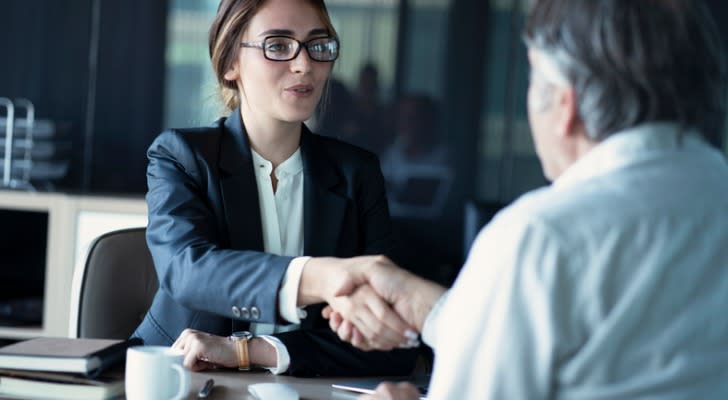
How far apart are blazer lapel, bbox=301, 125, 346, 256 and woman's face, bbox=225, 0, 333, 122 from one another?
124 millimetres

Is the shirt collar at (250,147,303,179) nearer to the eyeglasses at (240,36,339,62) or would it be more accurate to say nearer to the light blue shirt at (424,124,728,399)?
the eyeglasses at (240,36,339,62)

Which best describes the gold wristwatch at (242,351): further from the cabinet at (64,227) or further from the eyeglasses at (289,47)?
the cabinet at (64,227)

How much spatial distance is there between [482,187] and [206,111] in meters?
1.36

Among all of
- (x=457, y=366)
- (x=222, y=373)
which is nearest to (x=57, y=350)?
(x=222, y=373)

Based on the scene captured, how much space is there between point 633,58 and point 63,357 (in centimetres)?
90

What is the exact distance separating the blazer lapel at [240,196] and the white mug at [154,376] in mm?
660

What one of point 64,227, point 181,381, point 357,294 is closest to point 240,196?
point 357,294

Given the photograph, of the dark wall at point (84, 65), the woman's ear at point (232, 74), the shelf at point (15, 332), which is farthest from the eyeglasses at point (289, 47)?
the dark wall at point (84, 65)

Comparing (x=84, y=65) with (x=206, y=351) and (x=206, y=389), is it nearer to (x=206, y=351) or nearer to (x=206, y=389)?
(x=206, y=351)

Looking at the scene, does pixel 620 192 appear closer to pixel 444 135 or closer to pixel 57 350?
pixel 57 350

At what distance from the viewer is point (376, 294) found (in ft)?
5.45

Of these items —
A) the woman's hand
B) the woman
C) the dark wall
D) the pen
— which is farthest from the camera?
the dark wall

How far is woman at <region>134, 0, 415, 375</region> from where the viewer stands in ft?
6.11

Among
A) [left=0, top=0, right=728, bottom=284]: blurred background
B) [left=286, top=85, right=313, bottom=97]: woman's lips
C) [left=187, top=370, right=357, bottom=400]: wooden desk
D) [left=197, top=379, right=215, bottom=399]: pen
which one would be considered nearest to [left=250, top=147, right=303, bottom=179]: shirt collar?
[left=286, top=85, right=313, bottom=97]: woman's lips
